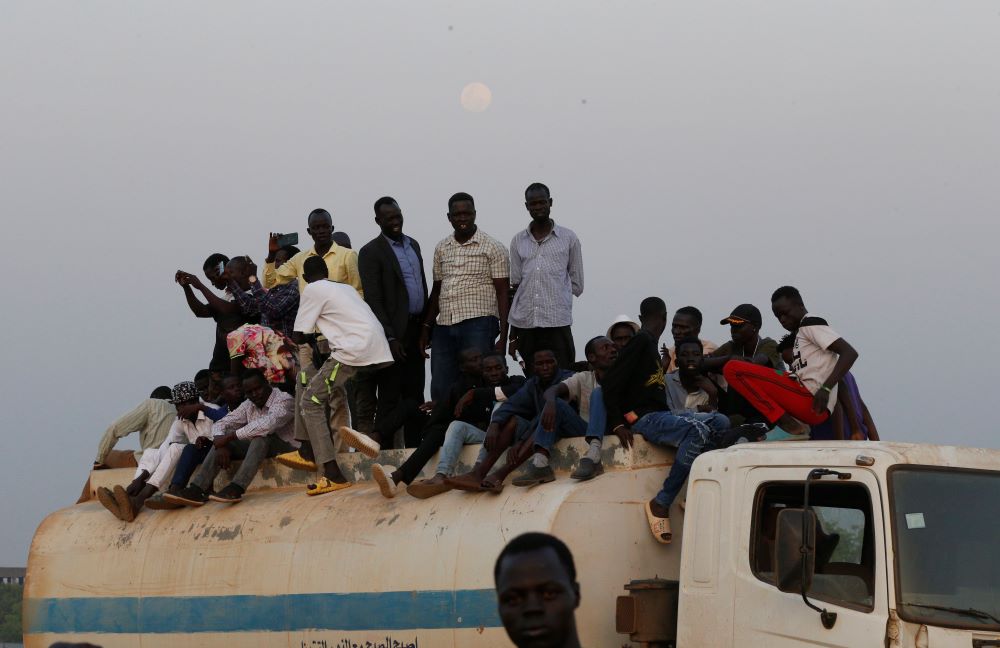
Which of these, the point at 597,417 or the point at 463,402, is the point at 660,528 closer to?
the point at 597,417

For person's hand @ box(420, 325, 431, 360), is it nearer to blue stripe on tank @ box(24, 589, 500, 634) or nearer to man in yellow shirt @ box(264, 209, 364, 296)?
man in yellow shirt @ box(264, 209, 364, 296)

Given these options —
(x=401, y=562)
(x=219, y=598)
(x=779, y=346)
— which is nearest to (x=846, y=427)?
(x=779, y=346)

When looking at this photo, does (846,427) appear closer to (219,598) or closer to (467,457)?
(467,457)

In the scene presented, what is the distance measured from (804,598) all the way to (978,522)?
38.1 inches

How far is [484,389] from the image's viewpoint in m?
9.74

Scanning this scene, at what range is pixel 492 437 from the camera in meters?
8.83

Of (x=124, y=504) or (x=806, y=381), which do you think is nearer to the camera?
(x=806, y=381)

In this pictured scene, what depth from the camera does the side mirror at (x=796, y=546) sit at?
21.4 ft

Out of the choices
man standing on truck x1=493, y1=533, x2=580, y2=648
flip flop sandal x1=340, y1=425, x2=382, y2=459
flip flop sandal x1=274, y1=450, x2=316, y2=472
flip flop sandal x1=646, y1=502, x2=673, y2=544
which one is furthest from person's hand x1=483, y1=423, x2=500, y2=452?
man standing on truck x1=493, y1=533, x2=580, y2=648

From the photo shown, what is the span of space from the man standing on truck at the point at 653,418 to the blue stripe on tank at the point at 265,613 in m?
1.16

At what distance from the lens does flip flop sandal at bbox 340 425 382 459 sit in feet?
31.4

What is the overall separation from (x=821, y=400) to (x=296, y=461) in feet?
12.9

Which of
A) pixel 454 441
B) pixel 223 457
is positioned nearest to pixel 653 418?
pixel 454 441

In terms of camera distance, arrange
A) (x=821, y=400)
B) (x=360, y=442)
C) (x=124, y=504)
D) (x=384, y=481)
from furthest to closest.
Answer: (x=124, y=504) < (x=360, y=442) < (x=384, y=481) < (x=821, y=400)
